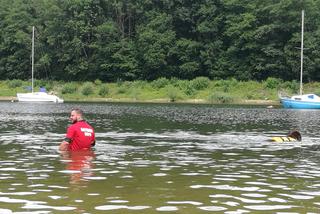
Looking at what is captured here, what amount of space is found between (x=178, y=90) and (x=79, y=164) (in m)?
73.2

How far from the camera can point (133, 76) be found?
338ft

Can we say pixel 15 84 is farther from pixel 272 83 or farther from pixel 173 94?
pixel 272 83

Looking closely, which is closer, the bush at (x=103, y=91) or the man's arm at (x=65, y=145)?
the man's arm at (x=65, y=145)

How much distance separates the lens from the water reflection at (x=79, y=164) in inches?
627

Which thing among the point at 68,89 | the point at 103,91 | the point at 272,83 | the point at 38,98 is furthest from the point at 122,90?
the point at 272,83

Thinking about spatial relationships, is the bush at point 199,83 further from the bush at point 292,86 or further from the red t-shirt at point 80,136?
the red t-shirt at point 80,136

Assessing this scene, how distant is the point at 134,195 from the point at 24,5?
111 m

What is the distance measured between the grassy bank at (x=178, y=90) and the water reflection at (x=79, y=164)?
64.3m

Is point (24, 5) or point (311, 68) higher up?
point (24, 5)

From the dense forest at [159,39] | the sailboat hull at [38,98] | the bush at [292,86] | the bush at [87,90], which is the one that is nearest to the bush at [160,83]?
the dense forest at [159,39]

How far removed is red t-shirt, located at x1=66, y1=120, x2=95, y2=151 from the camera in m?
20.6

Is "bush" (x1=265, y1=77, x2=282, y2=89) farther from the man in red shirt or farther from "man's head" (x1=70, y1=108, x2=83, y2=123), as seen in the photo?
"man's head" (x1=70, y1=108, x2=83, y2=123)

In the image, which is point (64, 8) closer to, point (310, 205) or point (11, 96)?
point (11, 96)

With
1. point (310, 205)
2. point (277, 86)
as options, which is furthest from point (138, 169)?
point (277, 86)
